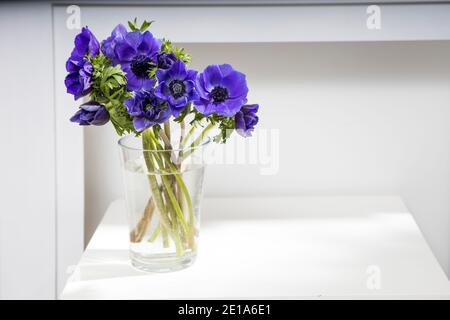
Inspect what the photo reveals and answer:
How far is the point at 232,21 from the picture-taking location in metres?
1.03

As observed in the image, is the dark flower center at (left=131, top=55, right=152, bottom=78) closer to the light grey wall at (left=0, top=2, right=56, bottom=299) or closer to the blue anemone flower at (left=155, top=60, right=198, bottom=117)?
the blue anemone flower at (left=155, top=60, right=198, bottom=117)

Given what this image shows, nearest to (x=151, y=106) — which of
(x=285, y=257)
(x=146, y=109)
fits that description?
(x=146, y=109)

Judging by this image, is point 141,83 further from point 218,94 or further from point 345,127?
point 345,127

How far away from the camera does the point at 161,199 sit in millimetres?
845

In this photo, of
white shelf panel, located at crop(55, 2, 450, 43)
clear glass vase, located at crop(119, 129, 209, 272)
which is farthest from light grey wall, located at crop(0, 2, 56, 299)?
clear glass vase, located at crop(119, 129, 209, 272)

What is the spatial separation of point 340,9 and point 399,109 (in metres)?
0.20

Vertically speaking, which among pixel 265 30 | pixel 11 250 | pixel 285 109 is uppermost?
pixel 265 30

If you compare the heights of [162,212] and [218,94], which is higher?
[218,94]

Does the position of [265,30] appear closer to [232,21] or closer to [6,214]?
[232,21]

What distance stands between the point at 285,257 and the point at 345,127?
11.9 inches

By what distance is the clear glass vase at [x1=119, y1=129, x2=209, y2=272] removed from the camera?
0.84 metres

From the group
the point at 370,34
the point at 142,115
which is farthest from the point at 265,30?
the point at 142,115

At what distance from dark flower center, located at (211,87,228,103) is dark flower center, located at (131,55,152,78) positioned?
7cm

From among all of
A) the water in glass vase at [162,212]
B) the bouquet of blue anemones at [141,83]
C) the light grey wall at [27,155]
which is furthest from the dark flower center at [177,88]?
the light grey wall at [27,155]
